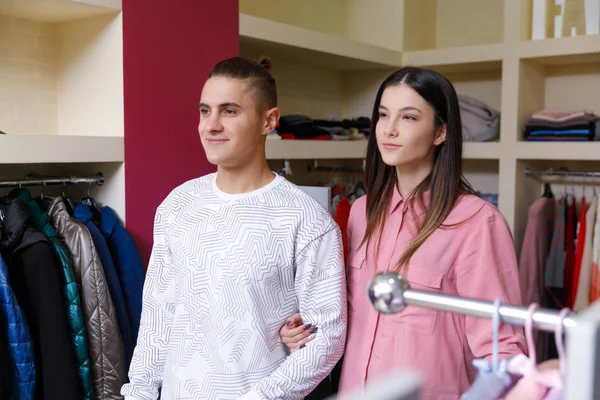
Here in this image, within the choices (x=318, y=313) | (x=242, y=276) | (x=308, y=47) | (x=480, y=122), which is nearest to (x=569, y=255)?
(x=480, y=122)

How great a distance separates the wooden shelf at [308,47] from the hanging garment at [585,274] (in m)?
1.29

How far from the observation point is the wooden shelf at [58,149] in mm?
1917

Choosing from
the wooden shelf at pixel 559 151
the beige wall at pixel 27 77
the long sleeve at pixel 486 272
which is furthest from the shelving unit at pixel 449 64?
the long sleeve at pixel 486 272

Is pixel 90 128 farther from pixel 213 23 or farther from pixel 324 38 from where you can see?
pixel 324 38

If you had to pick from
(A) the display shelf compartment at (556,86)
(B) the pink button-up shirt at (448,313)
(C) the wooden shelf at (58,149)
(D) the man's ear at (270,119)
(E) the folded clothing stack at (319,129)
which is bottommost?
(B) the pink button-up shirt at (448,313)

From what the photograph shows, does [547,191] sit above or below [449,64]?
below

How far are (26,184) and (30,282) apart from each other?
0.43 meters

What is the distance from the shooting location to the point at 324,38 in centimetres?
307

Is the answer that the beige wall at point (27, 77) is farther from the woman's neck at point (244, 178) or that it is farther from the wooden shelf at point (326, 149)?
the woman's neck at point (244, 178)

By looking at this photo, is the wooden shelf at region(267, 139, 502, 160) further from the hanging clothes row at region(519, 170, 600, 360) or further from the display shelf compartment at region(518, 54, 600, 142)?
the hanging clothes row at region(519, 170, 600, 360)

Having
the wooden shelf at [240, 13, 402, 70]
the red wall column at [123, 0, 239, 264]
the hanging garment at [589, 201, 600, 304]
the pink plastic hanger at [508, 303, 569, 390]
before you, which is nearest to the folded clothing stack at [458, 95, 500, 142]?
the wooden shelf at [240, 13, 402, 70]

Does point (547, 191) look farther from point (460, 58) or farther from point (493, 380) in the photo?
point (493, 380)

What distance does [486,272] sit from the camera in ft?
4.73

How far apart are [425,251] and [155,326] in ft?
2.24
